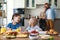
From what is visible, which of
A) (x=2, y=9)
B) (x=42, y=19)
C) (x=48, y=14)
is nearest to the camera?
(x=42, y=19)

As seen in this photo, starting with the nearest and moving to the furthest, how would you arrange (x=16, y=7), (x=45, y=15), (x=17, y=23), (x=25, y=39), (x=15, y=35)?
(x=25, y=39)
(x=15, y=35)
(x=17, y=23)
(x=45, y=15)
(x=16, y=7)

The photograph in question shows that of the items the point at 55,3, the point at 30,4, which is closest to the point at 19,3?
the point at 30,4

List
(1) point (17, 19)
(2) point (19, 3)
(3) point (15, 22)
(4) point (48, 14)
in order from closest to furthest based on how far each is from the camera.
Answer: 1. (1) point (17, 19)
2. (3) point (15, 22)
3. (4) point (48, 14)
4. (2) point (19, 3)

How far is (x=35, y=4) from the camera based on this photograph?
7969 mm

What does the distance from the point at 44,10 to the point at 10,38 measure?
4721 mm

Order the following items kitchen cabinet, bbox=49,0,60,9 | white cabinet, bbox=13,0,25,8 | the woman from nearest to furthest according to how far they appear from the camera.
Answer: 1. the woman
2. white cabinet, bbox=13,0,25,8
3. kitchen cabinet, bbox=49,0,60,9

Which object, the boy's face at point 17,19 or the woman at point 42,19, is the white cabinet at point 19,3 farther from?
the boy's face at point 17,19

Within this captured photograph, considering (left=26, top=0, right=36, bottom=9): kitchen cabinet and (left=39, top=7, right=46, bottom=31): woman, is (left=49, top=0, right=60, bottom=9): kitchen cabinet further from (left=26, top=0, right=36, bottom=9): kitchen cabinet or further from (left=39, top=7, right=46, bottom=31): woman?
(left=26, top=0, right=36, bottom=9): kitchen cabinet

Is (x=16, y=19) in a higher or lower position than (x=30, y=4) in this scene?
lower

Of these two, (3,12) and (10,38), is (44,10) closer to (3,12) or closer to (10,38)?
(3,12)

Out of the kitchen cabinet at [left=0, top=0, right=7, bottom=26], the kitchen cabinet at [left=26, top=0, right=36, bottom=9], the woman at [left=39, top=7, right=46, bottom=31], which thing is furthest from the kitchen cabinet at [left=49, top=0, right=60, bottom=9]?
the kitchen cabinet at [left=0, top=0, right=7, bottom=26]

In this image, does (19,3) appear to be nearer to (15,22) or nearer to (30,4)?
(30,4)

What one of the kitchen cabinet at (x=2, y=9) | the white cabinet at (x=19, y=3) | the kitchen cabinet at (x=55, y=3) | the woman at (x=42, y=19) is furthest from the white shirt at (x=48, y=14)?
the kitchen cabinet at (x=2, y=9)

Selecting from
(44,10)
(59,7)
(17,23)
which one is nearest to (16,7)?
(44,10)
